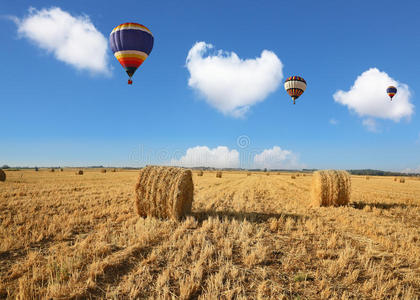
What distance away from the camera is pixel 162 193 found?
26.5 ft

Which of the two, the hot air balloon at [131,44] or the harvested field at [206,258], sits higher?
the hot air balloon at [131,44]

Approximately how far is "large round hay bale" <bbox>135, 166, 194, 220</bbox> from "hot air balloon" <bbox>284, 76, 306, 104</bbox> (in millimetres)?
20067

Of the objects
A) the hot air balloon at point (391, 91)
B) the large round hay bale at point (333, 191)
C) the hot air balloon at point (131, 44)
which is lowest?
the large round hay bale at point (333, 191)

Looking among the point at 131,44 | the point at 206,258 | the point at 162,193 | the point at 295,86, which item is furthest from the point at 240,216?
the point at 295,86

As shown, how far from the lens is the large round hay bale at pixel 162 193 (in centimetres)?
796

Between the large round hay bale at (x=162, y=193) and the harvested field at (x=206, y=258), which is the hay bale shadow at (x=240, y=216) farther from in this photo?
the large round hay bale at (x=162, y=193)

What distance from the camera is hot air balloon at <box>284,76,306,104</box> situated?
80.7 ft

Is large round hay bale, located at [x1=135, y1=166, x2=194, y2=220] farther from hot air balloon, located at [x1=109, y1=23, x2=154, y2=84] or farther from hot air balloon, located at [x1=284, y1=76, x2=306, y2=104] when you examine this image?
hot air balloon, located at [x1=284, y1=76, x2=306, y2=104]

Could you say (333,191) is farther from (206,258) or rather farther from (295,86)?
(295,86)

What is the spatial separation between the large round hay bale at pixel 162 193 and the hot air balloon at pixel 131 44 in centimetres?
1145

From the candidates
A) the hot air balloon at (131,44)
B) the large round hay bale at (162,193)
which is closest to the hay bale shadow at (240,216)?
the large round hay bale at (162,193)

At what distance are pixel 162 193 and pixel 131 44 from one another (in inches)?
496

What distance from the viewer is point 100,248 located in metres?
5.05

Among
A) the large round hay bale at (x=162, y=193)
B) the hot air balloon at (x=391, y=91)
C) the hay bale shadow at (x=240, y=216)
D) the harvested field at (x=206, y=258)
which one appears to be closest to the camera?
the harvested field at (x=206, y=258)
